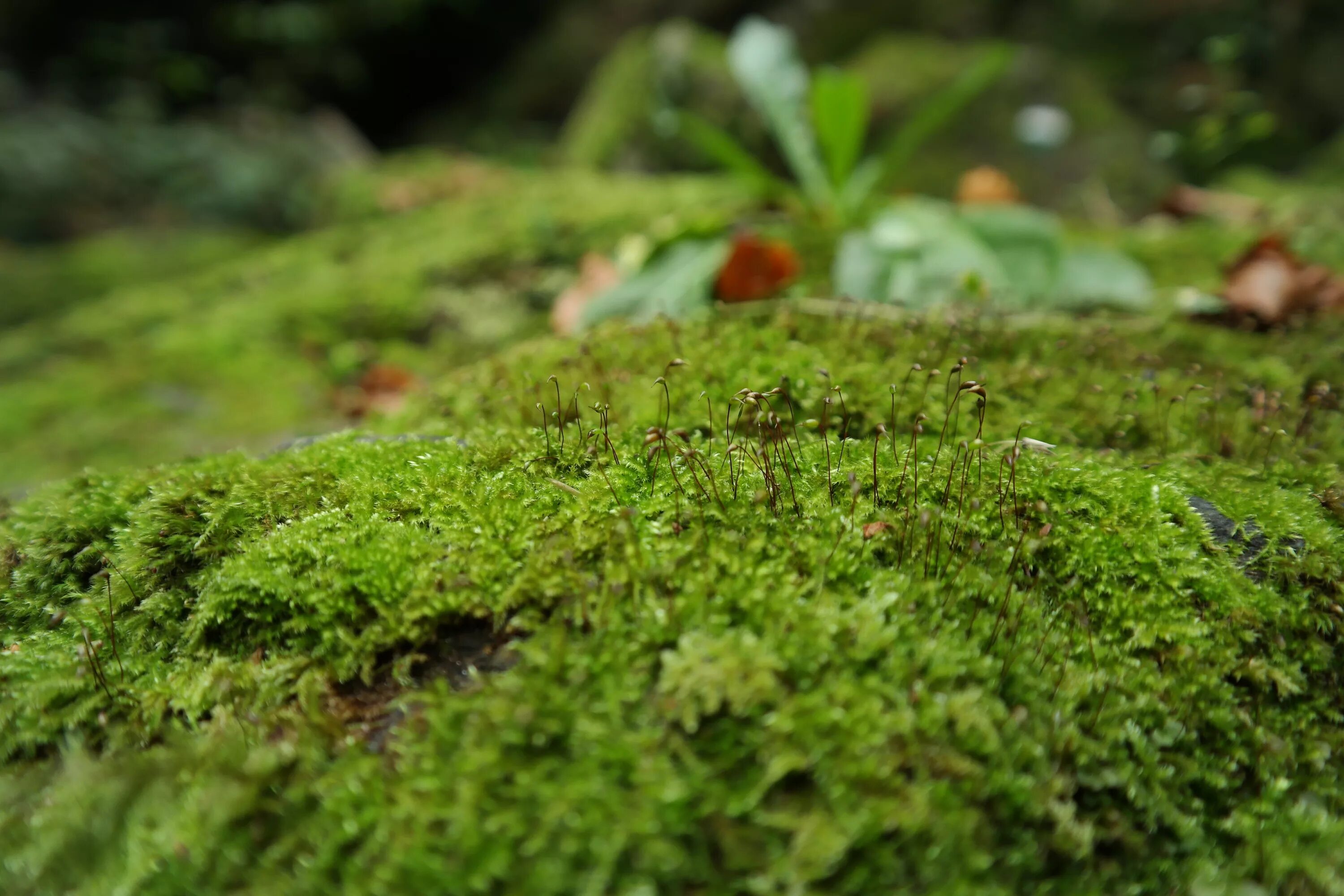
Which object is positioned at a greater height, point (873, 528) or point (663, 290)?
point (663, 290)

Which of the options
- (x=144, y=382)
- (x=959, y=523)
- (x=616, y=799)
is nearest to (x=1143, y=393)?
(x=959, y=523)

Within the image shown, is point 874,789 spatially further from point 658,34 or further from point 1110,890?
point 658,34

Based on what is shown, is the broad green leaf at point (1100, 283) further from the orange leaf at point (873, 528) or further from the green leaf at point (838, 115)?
the orange leaf at point (873, 528)

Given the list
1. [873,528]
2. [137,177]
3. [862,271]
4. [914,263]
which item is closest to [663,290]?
[862,271]

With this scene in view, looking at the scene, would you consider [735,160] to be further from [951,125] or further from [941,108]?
[951,125]

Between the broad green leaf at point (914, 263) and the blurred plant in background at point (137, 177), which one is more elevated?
the blurred plant in background at point (137, 177)

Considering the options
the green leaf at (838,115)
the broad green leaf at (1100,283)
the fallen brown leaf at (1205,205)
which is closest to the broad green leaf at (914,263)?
the broad green leaf at (1100,283)
